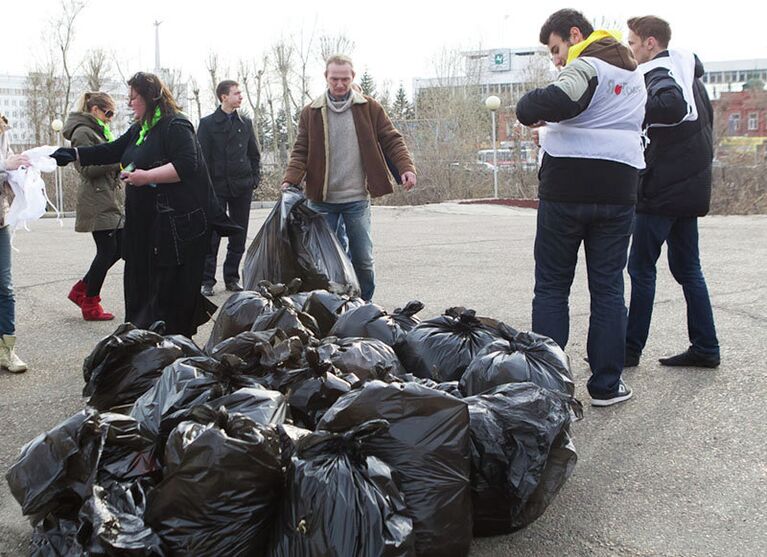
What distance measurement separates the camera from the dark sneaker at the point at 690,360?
4.88 metres

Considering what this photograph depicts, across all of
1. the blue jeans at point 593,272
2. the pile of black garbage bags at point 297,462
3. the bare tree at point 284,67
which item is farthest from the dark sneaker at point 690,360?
the bare tree at point 284,67

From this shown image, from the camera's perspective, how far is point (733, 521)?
3.02 m

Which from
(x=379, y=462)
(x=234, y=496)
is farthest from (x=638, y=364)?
(x=234, y=496)

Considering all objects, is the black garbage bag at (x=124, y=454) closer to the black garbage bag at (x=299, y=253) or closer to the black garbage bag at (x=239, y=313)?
the black garbage bag at (x=239, y=313)

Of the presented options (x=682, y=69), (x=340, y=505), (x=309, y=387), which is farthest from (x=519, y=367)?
(x=682, y=69)

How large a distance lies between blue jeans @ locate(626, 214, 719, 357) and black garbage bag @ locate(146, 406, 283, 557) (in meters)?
2.92

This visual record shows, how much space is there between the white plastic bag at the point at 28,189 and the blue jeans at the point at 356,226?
1730 millimetres

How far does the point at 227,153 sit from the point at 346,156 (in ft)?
7.10

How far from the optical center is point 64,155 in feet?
17.2

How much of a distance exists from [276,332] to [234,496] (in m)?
1.12

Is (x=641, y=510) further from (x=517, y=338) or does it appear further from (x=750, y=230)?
(x=750, y=230)

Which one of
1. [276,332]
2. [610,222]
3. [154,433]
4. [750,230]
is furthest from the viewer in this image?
[750,230]

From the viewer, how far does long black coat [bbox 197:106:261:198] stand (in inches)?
304

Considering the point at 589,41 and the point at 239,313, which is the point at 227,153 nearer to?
the point at 239,313
